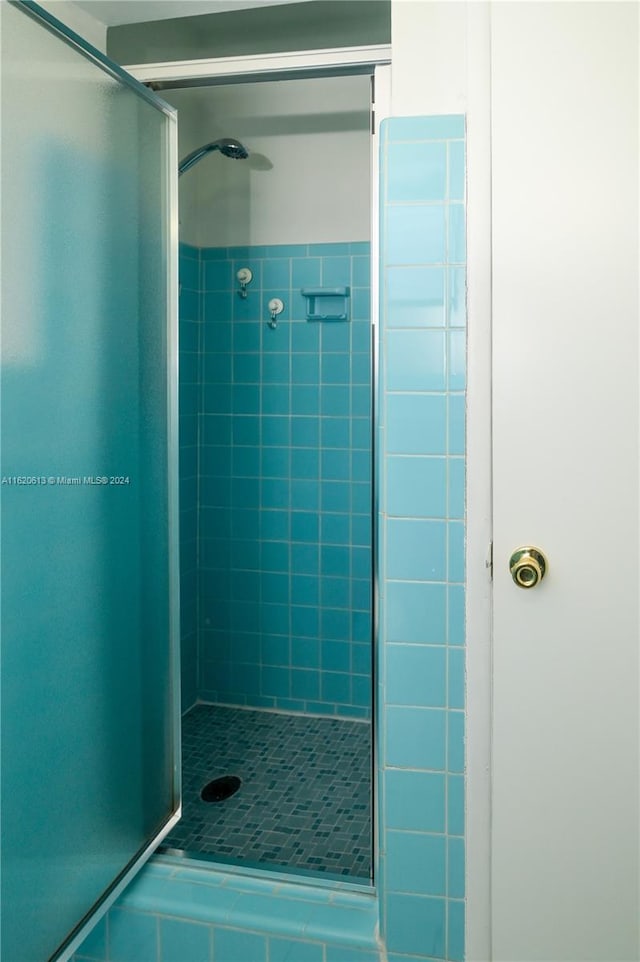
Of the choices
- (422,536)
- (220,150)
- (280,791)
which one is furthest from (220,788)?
(220,150)

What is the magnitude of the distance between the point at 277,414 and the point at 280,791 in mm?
1182

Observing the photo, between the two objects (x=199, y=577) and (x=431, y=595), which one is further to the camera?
(x=199, y=577)

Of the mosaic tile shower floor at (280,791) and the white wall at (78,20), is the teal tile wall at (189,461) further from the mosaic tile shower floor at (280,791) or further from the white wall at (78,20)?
the white wall at (78,20)

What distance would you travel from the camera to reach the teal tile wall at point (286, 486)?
249cm

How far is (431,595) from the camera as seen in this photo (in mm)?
1278

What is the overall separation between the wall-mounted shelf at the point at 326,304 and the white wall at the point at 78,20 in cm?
102

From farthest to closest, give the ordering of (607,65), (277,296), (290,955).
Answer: (277,296) → (290,955) → (607,65)

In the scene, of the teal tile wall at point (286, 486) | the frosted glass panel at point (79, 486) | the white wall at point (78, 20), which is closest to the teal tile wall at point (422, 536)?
the frosted glass panel at point (79, 486)

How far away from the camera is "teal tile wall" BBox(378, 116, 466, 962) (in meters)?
1.24

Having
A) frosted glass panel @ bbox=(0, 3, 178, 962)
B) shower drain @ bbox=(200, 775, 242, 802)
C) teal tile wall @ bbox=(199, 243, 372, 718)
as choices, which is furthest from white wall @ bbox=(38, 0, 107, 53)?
shower drain @ bbox=(200, 775, 242, 802)

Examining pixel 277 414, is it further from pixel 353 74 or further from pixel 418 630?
pixel 418 630

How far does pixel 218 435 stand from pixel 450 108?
1516 mm

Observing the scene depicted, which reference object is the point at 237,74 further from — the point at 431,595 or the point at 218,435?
the point at 218,435

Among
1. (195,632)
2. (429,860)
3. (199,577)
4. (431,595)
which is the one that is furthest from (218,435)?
(429,860)
